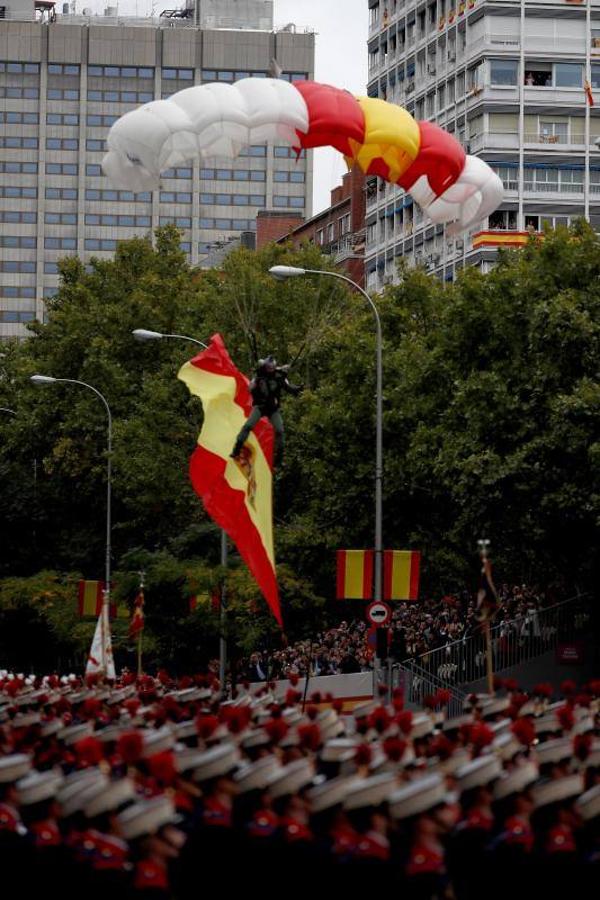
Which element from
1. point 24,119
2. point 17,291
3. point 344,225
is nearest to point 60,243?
point 17,291

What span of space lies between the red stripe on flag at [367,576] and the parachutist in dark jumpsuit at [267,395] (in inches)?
408

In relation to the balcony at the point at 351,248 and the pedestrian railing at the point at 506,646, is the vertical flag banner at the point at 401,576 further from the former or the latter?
the balcony at the point at 351,248

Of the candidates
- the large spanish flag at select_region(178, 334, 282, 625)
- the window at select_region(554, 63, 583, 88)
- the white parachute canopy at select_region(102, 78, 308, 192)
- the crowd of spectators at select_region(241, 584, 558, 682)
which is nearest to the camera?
the white parachute canopy at select_region(102, 78, 308, 192)

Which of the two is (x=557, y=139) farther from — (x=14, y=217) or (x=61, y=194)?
(x=14, y=217)

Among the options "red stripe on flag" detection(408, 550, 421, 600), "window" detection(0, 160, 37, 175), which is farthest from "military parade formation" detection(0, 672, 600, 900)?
"window" detection(0, 160, 37, 175)

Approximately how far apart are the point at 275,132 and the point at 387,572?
12.3 m

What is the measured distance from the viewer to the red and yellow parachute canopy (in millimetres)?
29281

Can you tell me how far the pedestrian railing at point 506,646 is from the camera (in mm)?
42812

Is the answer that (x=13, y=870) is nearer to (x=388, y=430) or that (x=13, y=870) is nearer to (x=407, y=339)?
(x=388, y=430)

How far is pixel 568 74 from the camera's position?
8675cm

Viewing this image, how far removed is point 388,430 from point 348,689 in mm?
7755

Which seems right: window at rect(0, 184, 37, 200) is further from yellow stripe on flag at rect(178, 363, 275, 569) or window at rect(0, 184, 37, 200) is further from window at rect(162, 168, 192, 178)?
yellow stripe on flag at rect(178, 363, 275, 569)

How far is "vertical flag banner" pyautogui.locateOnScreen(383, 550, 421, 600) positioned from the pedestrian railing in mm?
3350

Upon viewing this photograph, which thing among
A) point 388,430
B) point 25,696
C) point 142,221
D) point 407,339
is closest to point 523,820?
point 25,696
